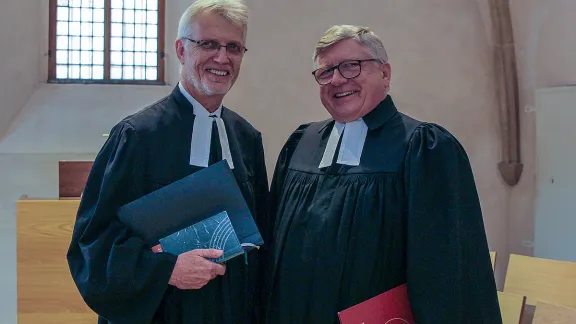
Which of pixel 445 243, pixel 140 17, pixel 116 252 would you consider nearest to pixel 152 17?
pixel 140 17

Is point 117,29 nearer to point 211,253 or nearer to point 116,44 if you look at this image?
point 116,44

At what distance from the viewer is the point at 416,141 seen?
6.83 feet

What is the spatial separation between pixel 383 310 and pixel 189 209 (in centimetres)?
70

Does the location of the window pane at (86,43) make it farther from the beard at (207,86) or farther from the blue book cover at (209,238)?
the blue book cover at (209,238)

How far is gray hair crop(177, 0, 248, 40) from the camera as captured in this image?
224 centimetres

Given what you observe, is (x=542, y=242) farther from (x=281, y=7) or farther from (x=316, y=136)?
(x=316, y=136)

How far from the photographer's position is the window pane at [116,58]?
558cm

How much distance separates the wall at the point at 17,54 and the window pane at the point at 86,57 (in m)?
0.36

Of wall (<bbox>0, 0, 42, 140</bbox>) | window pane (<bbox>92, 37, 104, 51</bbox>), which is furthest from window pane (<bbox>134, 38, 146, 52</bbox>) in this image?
wall (<bbox>0, 0, 42, 140</bbox>)

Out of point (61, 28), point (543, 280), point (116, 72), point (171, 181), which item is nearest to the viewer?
point (171, 181)

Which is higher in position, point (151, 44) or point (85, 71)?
point (151, 44)

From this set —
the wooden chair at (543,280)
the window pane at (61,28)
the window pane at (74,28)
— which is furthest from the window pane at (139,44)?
the wooden chair at (543,280)

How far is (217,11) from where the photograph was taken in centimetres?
224

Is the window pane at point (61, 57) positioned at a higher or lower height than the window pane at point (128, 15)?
lower
